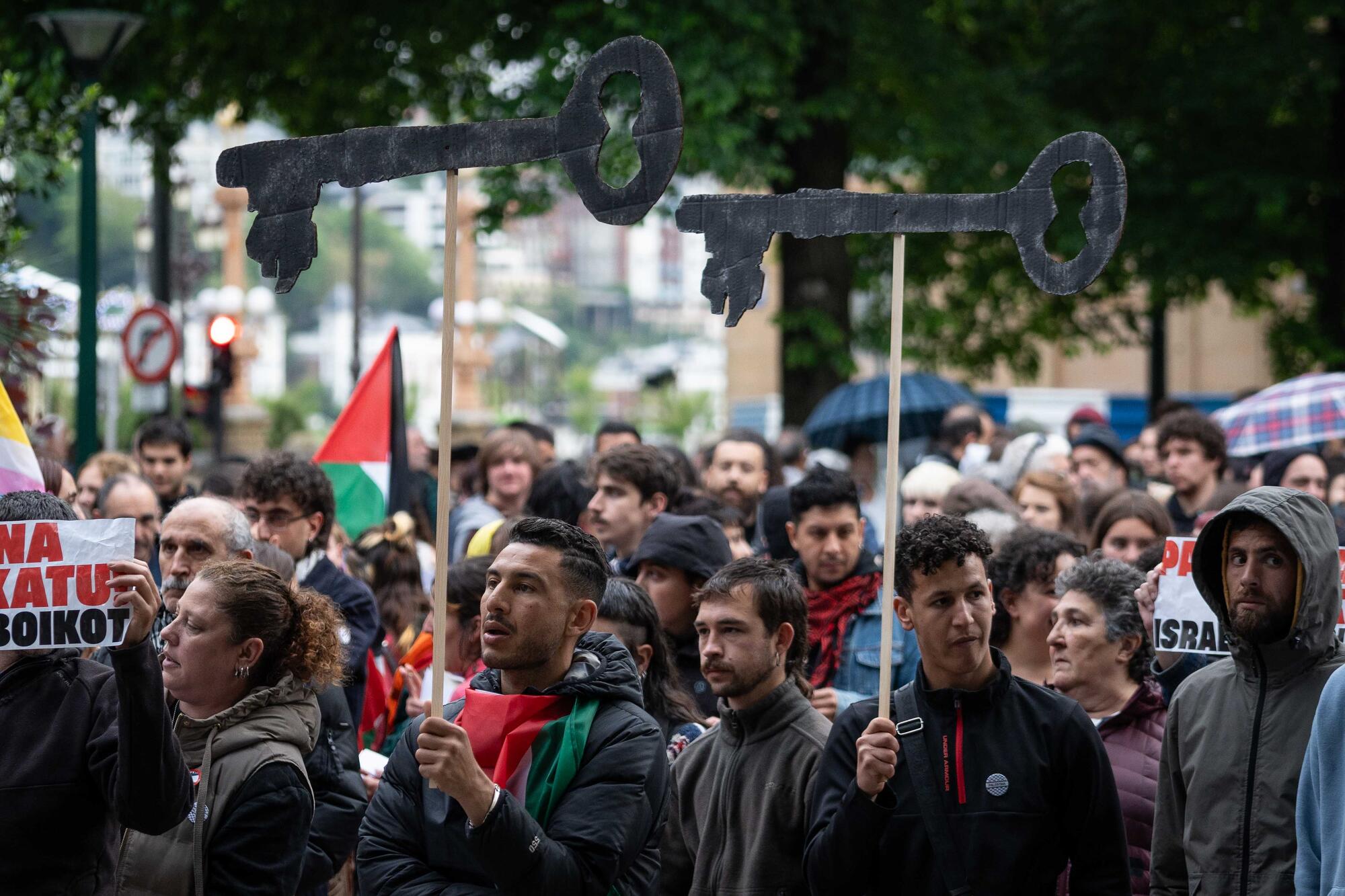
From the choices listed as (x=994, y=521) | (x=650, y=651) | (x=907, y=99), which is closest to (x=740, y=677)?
(x=650, y=651)

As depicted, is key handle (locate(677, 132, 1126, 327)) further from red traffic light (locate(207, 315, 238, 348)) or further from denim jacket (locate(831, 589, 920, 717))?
red traffic light (locate(207, 315, 238, 348))

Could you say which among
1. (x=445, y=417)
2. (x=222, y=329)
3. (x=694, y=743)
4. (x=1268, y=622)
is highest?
(x=222, y=329)

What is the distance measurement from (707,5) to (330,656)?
414 inches

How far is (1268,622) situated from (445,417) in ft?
6.50

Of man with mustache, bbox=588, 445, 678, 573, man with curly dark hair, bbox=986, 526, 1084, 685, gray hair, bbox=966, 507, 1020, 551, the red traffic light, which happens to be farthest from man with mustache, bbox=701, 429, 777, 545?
the red traffic light

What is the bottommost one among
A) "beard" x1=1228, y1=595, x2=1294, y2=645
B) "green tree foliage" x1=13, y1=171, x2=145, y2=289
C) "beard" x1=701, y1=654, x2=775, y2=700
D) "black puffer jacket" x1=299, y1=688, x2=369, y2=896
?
"black puffer jacket" x1=299, y1=688, x2=369, y2=896

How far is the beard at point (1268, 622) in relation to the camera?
423 cm

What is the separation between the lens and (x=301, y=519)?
21.5ft

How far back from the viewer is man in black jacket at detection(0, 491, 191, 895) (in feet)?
12.3

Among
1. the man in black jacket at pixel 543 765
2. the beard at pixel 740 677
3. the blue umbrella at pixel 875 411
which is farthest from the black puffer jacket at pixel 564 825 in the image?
the blue umbrella at pixel 875 411

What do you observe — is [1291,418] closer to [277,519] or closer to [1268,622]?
[277,519]

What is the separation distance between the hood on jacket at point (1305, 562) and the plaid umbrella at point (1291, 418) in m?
5.88

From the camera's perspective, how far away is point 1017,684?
4.30 metres

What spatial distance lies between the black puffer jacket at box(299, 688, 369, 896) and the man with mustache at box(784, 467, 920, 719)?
69.7 inches
